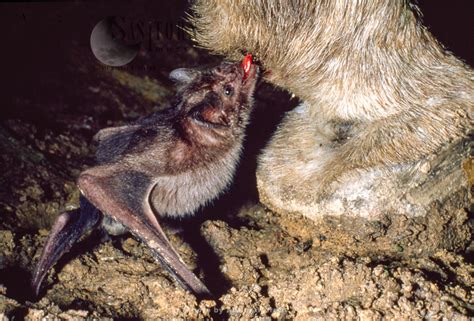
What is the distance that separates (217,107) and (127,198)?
0.68 m

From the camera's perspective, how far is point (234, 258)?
2.23 m

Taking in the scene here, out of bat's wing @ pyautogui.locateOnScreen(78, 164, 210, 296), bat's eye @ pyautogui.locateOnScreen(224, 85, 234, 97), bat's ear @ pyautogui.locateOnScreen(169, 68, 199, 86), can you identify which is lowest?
bat's wing @ pyautogui.locateOnScreen(78, 164, 210, 296)

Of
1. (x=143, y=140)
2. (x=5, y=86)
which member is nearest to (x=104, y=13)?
(x=5, y=86)

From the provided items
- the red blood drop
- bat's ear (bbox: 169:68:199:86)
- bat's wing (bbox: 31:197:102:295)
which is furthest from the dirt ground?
bat's ear (bbox: 169:68:199:86)

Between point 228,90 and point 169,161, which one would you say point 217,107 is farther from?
point 169,161

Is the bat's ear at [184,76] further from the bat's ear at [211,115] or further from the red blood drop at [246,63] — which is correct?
the red blood drop at [246,63]

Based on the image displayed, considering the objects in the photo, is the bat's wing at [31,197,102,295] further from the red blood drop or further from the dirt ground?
the red blood drop

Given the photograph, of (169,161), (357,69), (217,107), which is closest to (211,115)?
(217,107)

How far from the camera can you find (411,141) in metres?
2.04

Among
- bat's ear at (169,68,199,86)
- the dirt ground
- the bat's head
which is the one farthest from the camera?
bat's ear at (169,68,199,86)

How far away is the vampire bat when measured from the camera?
229cm

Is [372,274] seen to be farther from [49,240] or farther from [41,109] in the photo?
[41,109]

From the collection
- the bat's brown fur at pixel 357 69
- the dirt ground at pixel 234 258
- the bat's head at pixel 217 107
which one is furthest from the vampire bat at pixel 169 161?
the bat's brown fur at pixel 357 69

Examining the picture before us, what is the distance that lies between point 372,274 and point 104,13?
148 inches
